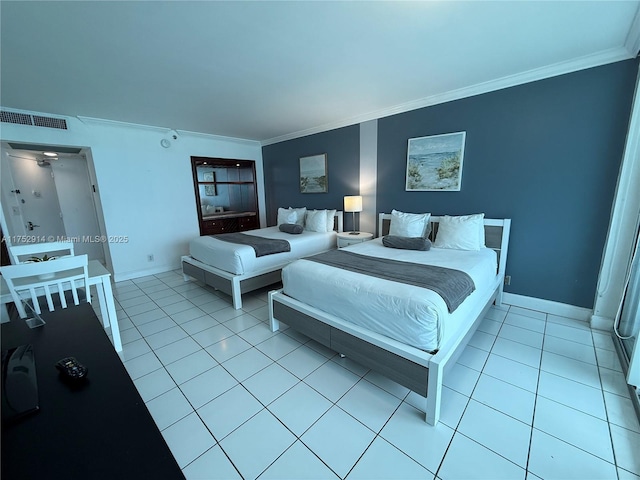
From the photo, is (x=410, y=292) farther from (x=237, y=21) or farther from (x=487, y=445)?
(x=237, y=21)

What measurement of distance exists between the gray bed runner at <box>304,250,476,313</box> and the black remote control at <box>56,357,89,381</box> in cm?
176

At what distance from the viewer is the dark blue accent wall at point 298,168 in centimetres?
435

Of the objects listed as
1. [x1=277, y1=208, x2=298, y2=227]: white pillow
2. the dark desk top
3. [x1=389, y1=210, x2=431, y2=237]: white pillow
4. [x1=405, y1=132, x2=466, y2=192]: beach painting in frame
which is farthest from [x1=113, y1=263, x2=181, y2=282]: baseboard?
[x1=405, y1=132, x2=466, y2=192]: beach painting in frame

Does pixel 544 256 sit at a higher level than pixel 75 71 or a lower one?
lower

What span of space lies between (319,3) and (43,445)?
237 centimetres

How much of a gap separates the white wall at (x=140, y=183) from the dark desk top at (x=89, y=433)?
3.85 meters

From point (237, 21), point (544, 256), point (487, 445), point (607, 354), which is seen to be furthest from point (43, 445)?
point (544, 256)

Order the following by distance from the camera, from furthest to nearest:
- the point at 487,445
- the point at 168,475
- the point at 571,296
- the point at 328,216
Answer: the point at 328,216 → the point at 571,296 → the point at 487,445 → the point at 168,475

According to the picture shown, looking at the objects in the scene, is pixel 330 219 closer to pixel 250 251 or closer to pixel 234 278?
pixel 250 251

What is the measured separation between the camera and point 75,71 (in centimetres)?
239

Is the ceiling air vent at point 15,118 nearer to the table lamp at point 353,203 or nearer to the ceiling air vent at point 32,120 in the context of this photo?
the ceiling air vent at point 32,120

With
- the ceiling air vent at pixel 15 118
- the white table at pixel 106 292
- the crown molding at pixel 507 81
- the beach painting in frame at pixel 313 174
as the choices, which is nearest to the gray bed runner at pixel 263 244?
the white table at pixel 106 292

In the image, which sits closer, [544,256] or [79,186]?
[544,256]

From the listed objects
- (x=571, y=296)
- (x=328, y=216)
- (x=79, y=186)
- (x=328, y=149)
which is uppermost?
(x=328, y=149)
